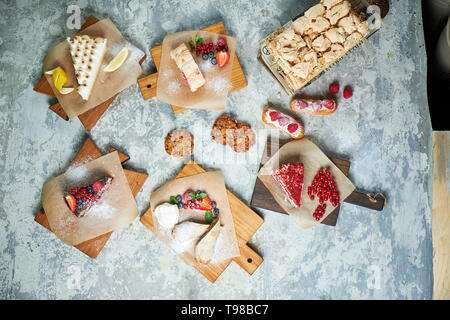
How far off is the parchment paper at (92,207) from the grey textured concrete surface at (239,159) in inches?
5.8

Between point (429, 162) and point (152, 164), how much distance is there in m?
2.81

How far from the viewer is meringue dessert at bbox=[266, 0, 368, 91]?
278cm

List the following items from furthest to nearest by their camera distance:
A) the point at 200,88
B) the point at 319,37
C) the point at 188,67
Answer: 1. the point at 200,88
2. the point at 188,67
3. the point at 319,37

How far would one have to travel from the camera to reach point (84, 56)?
10.0 feet

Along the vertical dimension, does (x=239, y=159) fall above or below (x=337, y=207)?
above

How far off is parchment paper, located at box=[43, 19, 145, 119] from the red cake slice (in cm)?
170

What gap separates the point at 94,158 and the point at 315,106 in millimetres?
2242

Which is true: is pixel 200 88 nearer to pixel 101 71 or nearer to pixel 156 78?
pixel 156 78

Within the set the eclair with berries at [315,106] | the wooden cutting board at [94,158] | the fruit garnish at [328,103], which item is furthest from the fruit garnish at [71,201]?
the fruit garnish at [328,103]

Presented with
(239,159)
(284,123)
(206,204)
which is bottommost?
(206,204)

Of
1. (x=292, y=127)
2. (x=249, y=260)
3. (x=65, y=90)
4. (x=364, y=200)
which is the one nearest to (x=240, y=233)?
(x=249, y=260)

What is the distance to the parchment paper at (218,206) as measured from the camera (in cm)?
314

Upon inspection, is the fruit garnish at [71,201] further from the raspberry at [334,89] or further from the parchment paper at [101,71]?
the raspberry at [334,89]
